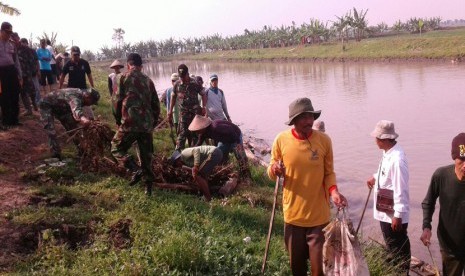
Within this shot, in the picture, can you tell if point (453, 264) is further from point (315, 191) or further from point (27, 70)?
point (27, 70)

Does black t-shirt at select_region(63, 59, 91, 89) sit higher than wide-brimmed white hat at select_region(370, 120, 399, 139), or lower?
higher

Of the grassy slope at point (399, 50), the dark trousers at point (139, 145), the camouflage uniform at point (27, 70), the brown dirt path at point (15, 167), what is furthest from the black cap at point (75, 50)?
the grassy slope at point (399, 50)

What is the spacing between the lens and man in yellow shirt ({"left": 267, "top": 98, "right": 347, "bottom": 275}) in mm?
3600

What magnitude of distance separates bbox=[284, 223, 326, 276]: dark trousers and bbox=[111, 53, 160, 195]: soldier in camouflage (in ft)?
8.62

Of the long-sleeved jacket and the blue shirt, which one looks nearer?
the long-sleeved jacket

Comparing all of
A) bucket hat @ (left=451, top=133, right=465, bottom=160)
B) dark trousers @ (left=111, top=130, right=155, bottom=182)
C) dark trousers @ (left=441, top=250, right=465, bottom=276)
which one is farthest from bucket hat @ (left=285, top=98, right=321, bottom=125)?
dark trousers @ (left=111, top=130, right=155, bottom=182)

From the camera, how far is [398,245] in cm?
448

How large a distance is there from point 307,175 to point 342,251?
68cm

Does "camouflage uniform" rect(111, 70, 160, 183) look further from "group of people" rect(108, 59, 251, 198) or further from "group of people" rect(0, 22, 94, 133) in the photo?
"group of people" rect(0, 22, 94, 133)

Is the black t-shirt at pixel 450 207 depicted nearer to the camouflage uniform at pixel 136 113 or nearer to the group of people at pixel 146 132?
the group of people at pixel 146 132

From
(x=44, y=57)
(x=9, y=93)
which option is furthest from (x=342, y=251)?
(x=44, y=57)

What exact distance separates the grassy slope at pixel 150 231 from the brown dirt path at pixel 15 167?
15cm

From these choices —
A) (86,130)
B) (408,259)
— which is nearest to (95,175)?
(86,130)

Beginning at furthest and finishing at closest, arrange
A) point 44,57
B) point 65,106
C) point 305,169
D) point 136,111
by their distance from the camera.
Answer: point 44,57
point 65,106
point 136,111
point 305,169
